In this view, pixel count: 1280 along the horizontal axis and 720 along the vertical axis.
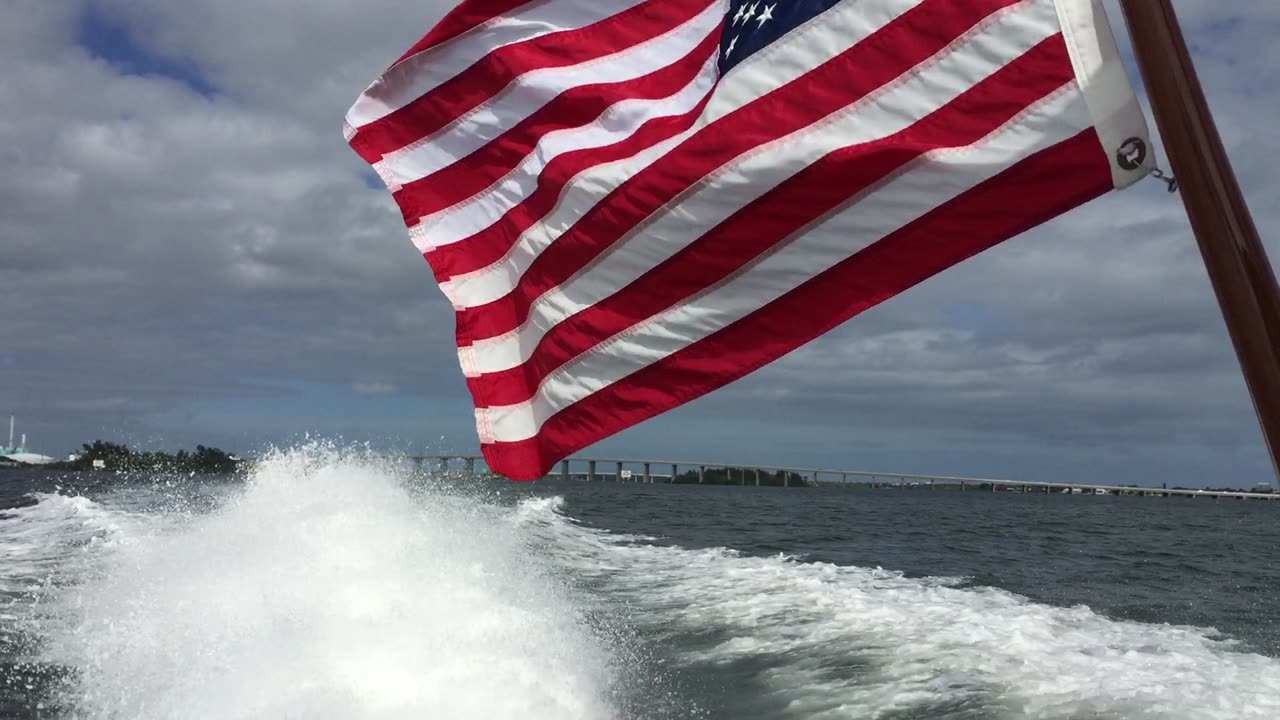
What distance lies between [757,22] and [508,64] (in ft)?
3.50

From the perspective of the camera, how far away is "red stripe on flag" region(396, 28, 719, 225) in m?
3.97

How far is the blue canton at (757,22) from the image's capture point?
352 centimetres

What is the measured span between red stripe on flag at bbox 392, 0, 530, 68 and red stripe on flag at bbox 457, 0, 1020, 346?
951mm

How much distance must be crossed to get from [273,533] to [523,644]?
6000 mm

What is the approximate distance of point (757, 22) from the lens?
3666 millimetres

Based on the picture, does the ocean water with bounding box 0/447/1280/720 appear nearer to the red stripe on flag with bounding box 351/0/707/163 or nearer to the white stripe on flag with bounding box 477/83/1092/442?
the white stripe on flag with bounding box 477/83/1092/442

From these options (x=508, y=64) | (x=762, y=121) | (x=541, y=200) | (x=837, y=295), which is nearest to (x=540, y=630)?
(x=541, y=200)

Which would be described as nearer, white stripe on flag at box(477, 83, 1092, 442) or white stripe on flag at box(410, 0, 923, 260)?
white stripe on flag at box(477, 83, 1092, 442)

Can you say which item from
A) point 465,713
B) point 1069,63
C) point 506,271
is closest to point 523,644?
point 465,713

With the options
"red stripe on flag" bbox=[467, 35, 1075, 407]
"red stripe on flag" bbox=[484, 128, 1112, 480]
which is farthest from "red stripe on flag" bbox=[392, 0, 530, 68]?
"red stripe on flag" bbox=[484, 128, 1112, 480]

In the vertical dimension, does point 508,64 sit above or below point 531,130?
above

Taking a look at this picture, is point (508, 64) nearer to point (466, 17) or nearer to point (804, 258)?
point (466, 17)

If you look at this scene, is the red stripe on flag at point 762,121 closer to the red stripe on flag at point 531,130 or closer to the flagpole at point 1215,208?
the red stripe on flag at point 531,130

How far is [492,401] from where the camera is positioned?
14.5 ft
